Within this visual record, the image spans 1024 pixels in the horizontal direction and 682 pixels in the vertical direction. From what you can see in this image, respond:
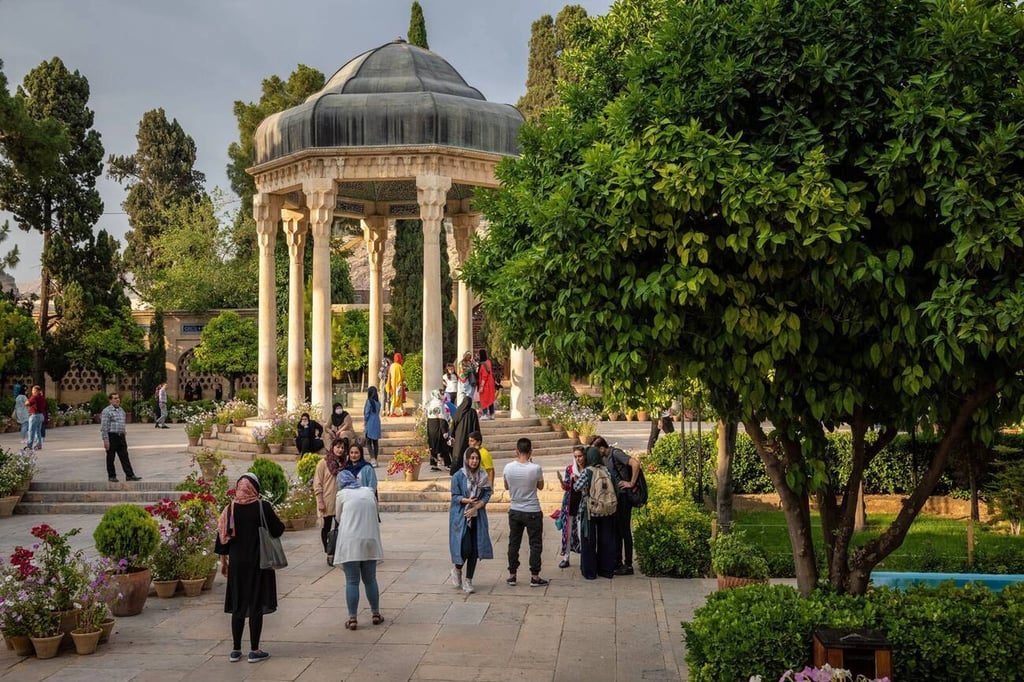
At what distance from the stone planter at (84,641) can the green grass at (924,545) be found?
7383 mm

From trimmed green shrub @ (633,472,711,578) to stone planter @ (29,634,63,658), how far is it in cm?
633

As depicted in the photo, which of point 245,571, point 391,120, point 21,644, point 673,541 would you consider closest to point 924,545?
point 673,541

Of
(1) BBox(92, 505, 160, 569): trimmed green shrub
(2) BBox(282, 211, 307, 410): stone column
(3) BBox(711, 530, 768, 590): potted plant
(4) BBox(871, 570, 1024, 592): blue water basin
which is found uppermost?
(2) BBox(282, 211, 307, 410): stone column

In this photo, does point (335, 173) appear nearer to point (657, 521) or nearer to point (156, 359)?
point (657, 521)

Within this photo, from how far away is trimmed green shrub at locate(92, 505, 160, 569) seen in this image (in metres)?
9.78

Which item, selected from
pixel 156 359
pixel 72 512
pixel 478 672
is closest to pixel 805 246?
pixel 478 672

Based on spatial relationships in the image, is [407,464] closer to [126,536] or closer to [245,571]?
[126,536]

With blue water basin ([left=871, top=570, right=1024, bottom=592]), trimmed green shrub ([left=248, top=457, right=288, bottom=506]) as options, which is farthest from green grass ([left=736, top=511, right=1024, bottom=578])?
trimmed green shrub ([left=248, top=457, right=288, bottom=506])

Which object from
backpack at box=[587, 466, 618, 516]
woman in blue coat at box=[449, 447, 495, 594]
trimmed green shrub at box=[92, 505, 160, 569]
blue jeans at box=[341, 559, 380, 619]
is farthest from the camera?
backpack at box=[587, 466, 618, 516]

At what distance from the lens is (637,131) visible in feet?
20.7

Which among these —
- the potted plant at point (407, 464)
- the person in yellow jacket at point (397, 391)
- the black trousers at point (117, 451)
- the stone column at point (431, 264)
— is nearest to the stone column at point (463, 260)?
the person in yellow jacket at point (397, 391)

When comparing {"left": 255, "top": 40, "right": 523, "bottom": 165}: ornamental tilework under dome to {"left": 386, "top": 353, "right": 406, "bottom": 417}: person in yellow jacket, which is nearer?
{"left": 255, "top": 40, "right": 523, "bottom": 165}: ornamental tilework under dome

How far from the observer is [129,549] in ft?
32.3

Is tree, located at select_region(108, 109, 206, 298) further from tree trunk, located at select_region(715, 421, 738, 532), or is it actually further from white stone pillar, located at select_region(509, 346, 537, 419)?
tree trunk, located at select_region(715, 421, 738, 532)
